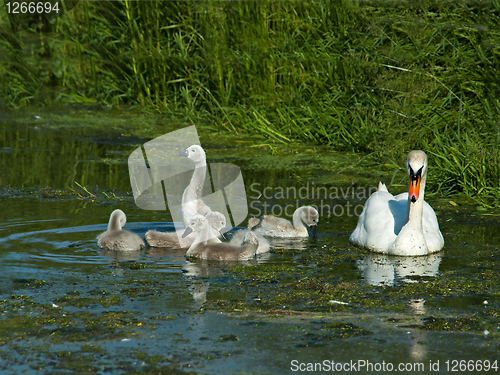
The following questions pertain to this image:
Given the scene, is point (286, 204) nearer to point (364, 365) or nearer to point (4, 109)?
point (364, 365)

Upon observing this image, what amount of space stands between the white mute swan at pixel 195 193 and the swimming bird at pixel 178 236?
25cm

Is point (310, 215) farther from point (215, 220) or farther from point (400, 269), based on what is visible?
point (400, 269)

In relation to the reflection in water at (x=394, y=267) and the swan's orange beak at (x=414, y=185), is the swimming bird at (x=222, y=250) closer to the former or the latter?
the reflection in water at (x=394, y=267)

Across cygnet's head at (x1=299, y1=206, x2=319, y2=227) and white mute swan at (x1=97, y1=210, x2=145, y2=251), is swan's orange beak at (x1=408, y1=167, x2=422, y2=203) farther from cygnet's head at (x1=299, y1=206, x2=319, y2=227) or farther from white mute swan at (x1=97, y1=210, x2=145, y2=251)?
white mute swan at (x1=97, y1=210, x2=145, y2=251)

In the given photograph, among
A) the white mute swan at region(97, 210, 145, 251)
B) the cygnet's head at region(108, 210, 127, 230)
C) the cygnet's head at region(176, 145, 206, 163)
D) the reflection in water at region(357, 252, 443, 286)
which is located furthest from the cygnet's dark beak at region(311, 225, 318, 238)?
the cygnet's head at region(108, 210, 127, 230)

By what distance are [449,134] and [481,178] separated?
4.50ft

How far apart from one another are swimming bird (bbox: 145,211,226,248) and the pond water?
0.33ft

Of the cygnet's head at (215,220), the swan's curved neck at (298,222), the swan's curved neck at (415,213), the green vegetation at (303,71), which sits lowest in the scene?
the swan's curved neck at (298,222)

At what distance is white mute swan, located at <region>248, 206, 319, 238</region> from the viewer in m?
6.90

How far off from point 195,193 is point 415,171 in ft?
6.40

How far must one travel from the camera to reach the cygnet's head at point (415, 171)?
6301mm

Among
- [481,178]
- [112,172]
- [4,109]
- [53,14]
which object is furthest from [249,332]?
[53,14]

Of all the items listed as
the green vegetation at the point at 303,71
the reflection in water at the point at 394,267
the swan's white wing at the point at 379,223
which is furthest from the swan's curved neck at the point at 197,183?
the green vegetation at the point at 303,71

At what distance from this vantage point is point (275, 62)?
11.5 m
